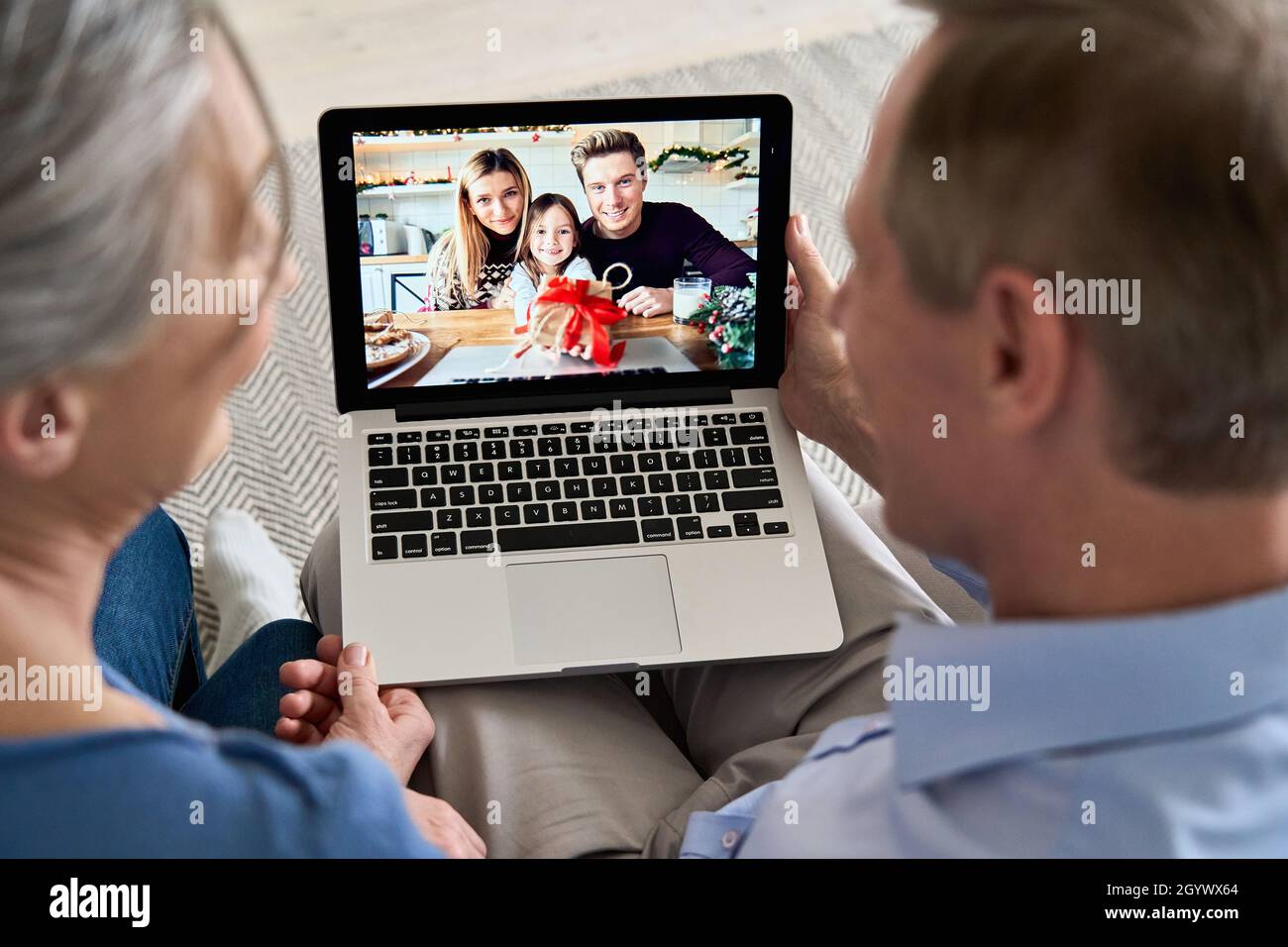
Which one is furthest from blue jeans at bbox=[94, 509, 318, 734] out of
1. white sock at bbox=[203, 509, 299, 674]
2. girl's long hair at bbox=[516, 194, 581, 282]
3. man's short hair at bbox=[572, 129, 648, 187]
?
man's short hair at bbox=[572, 129, 648, 187]

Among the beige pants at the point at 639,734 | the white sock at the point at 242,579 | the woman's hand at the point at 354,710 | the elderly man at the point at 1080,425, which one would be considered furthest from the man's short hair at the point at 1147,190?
the white sock at the point at 242,579

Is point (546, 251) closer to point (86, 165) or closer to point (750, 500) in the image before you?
point (750, 500)

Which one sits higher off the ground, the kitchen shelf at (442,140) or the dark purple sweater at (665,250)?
the kitchen shelf at (442,140)

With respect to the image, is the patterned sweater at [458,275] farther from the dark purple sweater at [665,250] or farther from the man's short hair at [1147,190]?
the man's short hair at [1147,190]

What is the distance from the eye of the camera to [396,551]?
3.43 ft

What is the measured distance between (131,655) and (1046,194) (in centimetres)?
83

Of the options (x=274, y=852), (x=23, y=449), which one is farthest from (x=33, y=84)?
(x=274, y=852)

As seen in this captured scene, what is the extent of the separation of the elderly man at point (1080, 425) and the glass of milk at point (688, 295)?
1.33ft

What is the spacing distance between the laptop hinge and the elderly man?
43cm

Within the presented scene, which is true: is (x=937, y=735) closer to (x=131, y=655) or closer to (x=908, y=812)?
(x=908, y=812)

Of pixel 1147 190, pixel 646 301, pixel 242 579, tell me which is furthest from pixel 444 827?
pixel 242 579

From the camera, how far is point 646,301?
112 centimetres

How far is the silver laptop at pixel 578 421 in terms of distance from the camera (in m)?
1.02

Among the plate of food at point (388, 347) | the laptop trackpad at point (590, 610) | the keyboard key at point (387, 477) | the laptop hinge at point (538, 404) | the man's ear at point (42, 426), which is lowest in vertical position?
the laptop trackpad at point (590, 610)
